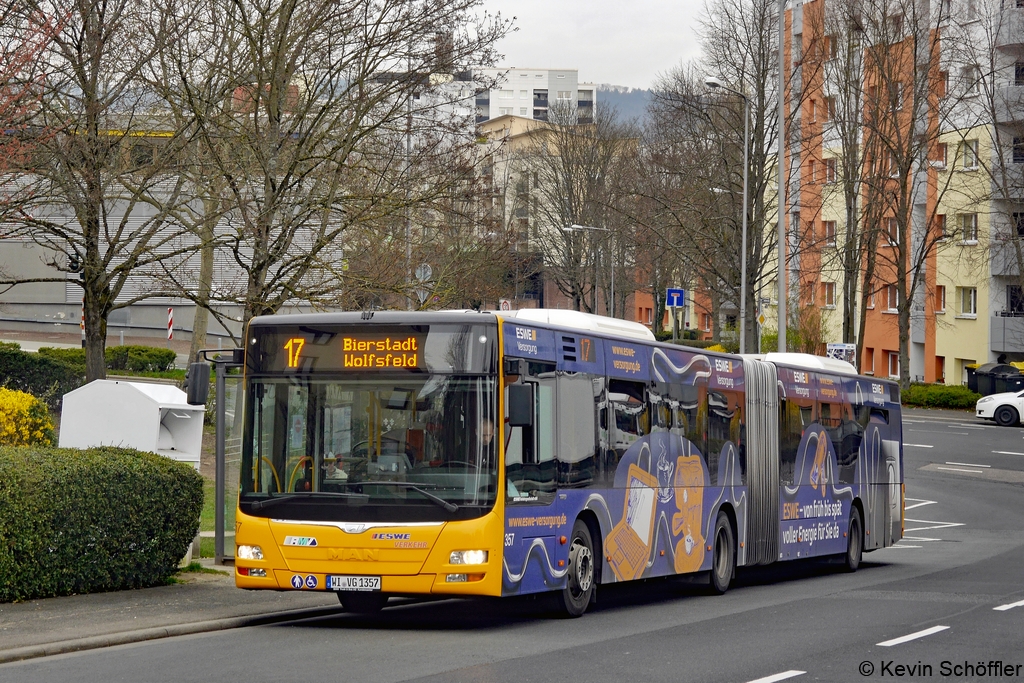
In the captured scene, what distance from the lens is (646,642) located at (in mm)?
10891

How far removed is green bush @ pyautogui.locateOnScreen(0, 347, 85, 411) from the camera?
30.2 meters

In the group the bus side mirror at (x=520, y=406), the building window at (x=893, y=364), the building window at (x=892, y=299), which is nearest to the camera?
the bus side mirror at (x=520, y=406)

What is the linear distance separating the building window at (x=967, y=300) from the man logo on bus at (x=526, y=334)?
51.4m

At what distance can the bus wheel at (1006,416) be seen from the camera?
45750 mm

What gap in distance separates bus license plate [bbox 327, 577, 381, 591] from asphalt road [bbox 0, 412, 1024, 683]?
0.38m

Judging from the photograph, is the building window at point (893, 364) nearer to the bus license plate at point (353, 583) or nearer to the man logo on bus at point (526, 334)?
the man logo on bus at point (526, 334)

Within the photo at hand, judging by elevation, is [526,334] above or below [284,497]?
above

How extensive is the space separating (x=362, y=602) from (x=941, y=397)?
42650 millimetres

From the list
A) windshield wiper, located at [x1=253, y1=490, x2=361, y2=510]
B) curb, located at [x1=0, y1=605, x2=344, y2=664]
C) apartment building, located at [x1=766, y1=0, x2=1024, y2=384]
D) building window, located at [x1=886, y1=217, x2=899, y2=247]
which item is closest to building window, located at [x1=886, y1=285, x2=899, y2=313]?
apartment building, located at [x1=766, y1=0, x2=1024, y2=384]

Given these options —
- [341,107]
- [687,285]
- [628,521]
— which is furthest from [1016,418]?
[628,521]

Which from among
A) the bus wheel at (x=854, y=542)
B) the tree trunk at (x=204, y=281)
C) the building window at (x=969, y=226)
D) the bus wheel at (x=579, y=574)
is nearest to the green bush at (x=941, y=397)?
the building window at (x=969, y=226)

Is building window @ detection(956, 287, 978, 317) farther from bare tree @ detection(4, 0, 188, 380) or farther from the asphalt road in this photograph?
bare tree @ detection(4, 0, 188, 380)

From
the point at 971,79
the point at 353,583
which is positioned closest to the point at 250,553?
the point at 353,583

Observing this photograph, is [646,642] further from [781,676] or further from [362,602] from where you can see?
[362,602]
